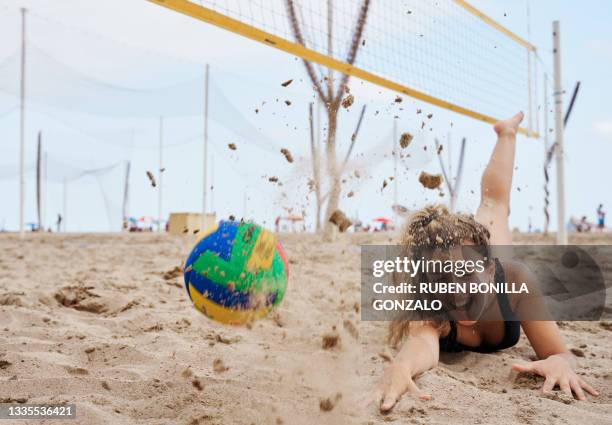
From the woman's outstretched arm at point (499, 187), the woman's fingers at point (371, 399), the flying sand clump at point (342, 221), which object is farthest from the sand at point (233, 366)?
the woman's outstretched arm at point (499, 187)

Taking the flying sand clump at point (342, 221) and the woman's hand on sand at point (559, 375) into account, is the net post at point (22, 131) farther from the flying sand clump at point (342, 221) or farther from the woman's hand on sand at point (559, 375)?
the woman's hand on sand at point (559, 375)

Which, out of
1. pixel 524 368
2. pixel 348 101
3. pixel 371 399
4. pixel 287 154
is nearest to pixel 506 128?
pixel 348 101

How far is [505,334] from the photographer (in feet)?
7.84

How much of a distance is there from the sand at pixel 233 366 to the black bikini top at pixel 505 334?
0.05 meters

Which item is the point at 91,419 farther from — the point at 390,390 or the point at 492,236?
the point at 492,236

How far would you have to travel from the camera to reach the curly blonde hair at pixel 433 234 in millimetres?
2215

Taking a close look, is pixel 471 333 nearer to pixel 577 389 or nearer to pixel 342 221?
pixel 577 389

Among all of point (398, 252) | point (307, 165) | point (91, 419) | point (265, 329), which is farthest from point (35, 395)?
point (307, 165)

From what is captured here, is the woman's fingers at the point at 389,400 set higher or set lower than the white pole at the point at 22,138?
lower

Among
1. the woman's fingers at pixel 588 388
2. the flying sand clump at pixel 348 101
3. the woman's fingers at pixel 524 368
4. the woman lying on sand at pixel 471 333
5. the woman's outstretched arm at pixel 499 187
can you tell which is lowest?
the woman's fingers at pixel 588 388

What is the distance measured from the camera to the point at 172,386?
1854mm

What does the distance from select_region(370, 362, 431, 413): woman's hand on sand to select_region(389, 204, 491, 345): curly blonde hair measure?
0.50 metres

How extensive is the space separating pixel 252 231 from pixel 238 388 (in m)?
0.65

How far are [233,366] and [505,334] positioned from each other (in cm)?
126
